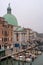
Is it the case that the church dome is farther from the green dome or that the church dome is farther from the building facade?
the building facade

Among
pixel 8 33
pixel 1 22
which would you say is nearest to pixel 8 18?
pixel 8 33

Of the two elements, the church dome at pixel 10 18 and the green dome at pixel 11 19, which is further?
the church dome at pixel 10 18

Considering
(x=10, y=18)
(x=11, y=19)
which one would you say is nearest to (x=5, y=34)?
(x=11, y=19)

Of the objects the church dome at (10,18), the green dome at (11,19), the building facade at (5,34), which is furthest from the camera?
the church dome at (10,18)

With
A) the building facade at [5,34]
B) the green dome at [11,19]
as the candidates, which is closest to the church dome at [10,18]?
the green dome at [11,19]

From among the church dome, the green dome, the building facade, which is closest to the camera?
the building facade

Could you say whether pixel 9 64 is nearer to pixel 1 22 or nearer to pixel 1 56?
pixel 1 56

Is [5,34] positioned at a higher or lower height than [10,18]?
lower

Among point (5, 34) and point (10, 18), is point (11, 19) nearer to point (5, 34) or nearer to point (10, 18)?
point (10, 18)

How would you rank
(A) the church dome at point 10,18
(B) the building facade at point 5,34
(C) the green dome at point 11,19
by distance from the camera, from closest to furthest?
(B) the building facade at point 5,34
(C) the green dome at point 11,19
(A) the church dome at point 10,18

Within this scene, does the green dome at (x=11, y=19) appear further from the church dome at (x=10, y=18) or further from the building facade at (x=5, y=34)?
the building facade at (x=5, y=34)

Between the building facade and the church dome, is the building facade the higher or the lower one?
the lower one

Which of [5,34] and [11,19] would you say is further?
[11,19]

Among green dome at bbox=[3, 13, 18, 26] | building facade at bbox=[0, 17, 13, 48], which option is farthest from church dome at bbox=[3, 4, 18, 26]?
building facade at bbox=[0, 17, 13, 48]
